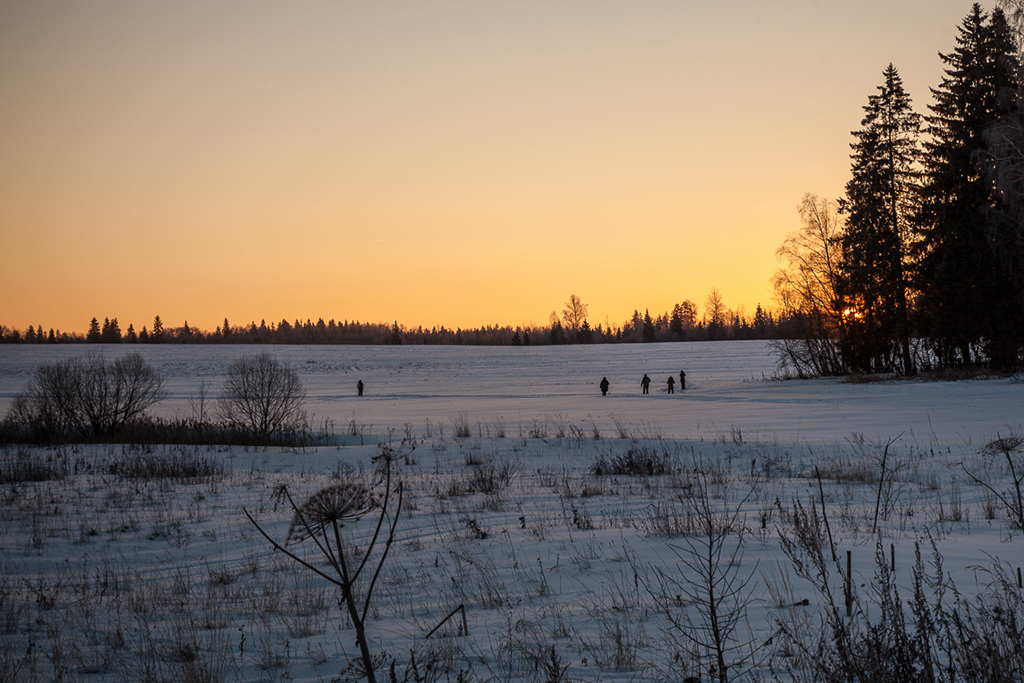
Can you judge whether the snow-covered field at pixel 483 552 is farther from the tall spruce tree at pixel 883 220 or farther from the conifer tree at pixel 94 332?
the conifer tree at pixel 94 332

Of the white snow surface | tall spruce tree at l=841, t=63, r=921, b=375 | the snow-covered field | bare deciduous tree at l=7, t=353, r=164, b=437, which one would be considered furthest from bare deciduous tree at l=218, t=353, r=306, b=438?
tall spruce tree at l=841, t=63, r=921, b=375

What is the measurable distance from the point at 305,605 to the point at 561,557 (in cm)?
233

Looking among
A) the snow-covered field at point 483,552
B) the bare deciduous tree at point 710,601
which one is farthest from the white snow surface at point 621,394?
the bare deciduous tree at point 710,601

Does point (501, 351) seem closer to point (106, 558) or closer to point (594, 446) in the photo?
point (594, 446)

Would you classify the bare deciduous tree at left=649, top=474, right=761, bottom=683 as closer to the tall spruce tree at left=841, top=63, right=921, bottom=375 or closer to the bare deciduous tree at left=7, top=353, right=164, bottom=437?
the bare deciduous tree at left=7, top=353, right=164, bottom=437

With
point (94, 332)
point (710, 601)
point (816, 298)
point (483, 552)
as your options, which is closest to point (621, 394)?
point (816, 298)

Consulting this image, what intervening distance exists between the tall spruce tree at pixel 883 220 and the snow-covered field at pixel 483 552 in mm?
17962

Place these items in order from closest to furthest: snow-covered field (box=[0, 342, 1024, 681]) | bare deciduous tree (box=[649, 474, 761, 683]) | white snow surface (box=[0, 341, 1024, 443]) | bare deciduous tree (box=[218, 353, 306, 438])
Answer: bare deciduous tree (box=[649, 474, 761, 683])
snow-covered field (box=[0, 342, 1024, 681])
white snow surface (box=[0, 341, 1024, 443])
bare deciduous tree (box=[218, 353, 306, 438])

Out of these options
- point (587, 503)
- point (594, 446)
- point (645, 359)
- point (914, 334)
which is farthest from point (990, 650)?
point (645, 359)

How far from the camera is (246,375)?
22.5m

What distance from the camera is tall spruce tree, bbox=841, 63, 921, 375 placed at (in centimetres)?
3422

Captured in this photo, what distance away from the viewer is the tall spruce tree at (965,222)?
31.0 m

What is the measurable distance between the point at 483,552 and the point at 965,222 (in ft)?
114

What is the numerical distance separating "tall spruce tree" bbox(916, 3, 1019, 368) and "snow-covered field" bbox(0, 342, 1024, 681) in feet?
53.1
